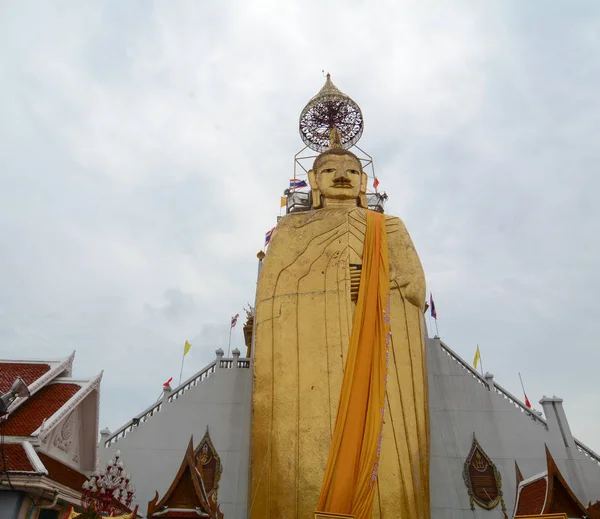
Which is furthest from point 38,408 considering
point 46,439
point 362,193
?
point 362,193

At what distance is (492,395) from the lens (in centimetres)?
1011

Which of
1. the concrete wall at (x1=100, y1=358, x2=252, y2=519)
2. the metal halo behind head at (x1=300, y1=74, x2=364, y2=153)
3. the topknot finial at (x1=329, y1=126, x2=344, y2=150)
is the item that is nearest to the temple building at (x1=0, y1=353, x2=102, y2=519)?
the concrete wall at (x1=100, y1=358, x2=252, y2=519)

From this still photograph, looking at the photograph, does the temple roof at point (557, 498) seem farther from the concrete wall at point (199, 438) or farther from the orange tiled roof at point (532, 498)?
the concrete wall at point (199, 438)

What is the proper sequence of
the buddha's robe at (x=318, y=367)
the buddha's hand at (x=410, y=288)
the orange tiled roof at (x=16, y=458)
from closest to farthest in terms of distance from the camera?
1. the orange tiled roof at (x=16, y=458)
2. the buddha's robe at (x=318, y=367)
3. the buddha's hand at (x=410, y=288)

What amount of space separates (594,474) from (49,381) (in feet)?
32.0

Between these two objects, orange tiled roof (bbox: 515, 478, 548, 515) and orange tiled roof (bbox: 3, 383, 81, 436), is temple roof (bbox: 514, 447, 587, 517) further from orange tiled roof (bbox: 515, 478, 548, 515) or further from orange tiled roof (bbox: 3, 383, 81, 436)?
orange tiled roof (bbox: 3, 383, 81, 436)

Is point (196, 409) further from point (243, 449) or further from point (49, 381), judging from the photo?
point (49, 381)

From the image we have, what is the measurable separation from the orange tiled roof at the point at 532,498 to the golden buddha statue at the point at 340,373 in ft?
4.58

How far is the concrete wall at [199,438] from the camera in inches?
357

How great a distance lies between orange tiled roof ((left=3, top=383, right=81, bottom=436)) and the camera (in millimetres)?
4863

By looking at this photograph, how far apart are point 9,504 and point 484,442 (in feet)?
27.6

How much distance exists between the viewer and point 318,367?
25.0ft

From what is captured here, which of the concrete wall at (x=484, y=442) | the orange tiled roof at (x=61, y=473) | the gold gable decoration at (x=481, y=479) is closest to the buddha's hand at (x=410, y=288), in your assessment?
the concrete wall at (x=484, y=442)

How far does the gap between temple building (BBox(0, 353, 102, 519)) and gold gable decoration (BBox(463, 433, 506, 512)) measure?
6.93m
